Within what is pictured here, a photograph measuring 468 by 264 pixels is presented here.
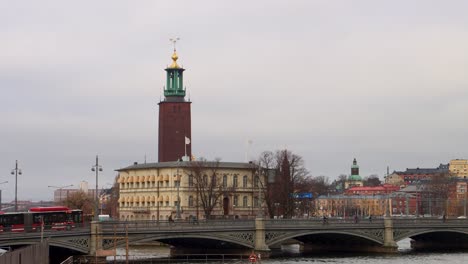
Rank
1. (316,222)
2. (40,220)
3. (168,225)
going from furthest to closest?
(316,222) < (168,225) < (40,220)

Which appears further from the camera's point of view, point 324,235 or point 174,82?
point 174,82

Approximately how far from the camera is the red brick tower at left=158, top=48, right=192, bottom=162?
195875mm

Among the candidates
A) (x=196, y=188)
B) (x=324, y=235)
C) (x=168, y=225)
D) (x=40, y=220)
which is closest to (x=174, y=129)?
(x=196, y=188)

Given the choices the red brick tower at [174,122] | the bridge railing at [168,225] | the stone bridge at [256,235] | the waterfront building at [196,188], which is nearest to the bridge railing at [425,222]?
the stone bridge at [256,235]

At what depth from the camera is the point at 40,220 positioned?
338 ft

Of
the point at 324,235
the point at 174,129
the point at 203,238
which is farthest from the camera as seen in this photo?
the point at 174,129

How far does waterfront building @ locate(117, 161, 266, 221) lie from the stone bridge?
1300 inches

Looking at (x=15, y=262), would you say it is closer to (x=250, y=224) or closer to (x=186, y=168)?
(x=250, y=224)

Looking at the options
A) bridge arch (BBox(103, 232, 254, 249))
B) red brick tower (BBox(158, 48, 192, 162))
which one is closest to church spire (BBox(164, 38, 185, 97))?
red brick tower (BBox(158, 48, 192, 162))

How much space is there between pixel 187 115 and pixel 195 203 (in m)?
33.0

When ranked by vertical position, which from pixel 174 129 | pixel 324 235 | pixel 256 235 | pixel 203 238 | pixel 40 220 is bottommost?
pixel 324 235

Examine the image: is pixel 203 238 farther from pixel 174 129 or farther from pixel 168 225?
pixel 174 129

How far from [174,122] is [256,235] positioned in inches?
3471

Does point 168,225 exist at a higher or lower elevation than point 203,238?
higher
